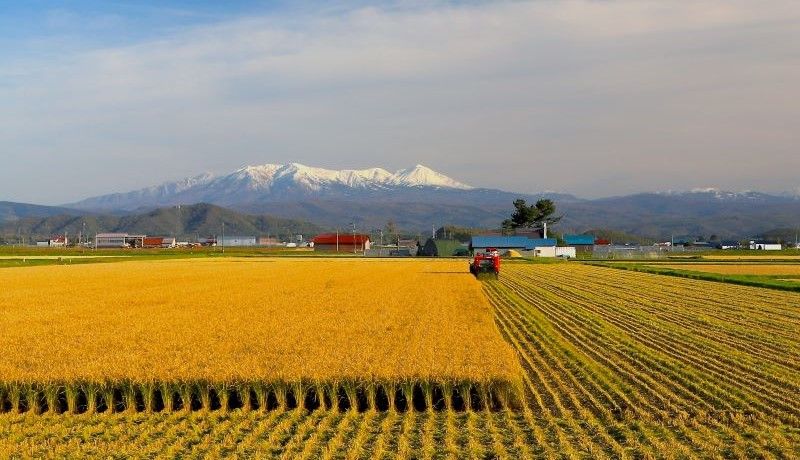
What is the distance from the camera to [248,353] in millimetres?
16188

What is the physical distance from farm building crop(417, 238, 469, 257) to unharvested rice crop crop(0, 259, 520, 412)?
326 ft

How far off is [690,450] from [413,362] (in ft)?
17.9

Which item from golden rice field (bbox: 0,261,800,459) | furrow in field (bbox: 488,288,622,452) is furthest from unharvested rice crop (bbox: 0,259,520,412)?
furrow in field (bbox: 488,288,622,452)

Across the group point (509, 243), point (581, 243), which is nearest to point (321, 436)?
point (509, 243)

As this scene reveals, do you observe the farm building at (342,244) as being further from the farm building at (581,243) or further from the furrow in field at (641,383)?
the furrow in field at (641,383)

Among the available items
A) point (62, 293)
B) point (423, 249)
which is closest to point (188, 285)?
point (62, 293)

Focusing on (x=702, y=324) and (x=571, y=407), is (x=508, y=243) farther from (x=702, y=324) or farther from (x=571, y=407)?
(x=571, y=407)

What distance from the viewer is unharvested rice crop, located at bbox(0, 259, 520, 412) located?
13.0 m

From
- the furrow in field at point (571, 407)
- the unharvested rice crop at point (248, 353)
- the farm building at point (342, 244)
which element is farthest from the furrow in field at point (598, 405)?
the farm building at point (342, 244)

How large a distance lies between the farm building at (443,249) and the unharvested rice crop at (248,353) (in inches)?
3911

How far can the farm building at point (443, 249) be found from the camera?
130500mm

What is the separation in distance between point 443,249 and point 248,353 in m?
116

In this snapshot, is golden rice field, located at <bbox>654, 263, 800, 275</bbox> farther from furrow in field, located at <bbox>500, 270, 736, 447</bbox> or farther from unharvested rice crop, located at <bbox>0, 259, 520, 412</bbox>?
furrow in field, located at <bbox>500, 270, 736, 447</bbox>

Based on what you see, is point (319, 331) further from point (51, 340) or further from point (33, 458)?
point (33, 458)
